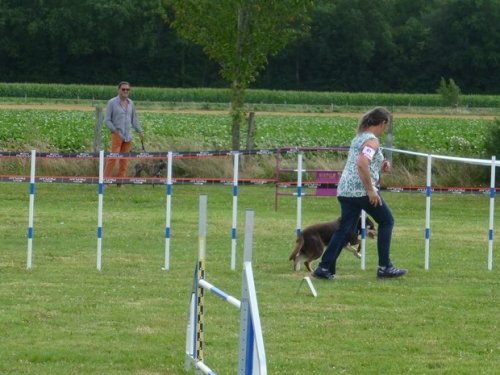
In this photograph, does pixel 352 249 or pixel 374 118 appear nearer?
pixel 374 118

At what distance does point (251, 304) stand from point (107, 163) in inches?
620

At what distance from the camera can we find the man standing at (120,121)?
71.2 ft

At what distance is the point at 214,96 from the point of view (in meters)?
74.9

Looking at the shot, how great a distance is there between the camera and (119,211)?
66.1ft

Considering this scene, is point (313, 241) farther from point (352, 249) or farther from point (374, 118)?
point (374, 118)

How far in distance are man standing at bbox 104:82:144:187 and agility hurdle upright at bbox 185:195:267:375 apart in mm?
13394

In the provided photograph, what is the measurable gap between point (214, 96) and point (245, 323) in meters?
68.5

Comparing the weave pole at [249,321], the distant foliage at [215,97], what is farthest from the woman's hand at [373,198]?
the distant foliage at [215,97]

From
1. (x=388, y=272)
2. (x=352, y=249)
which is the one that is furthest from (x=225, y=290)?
(x=352, y=249)

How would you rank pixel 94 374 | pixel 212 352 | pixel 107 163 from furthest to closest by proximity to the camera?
1. pixel 107 163
2. pixel 212 352
3. pixel 94 374

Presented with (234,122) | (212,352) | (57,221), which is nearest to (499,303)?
(212,352)

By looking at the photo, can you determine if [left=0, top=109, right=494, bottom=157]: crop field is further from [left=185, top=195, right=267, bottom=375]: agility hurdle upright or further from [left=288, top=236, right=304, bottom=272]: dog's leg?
[left=185, top=195, right=267, bottom=375]: agility hurdle upright

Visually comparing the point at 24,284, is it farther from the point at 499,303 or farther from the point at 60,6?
the point at 60,6

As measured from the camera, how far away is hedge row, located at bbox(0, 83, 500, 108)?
241 feet
